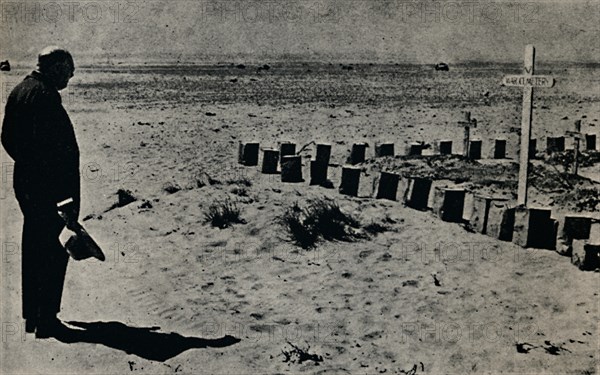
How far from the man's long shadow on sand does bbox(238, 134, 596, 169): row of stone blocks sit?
544 cm

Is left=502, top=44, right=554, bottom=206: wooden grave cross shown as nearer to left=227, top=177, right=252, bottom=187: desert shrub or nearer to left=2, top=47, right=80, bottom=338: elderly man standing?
left=227, top=177, right=252, bottom=187: desert shrub

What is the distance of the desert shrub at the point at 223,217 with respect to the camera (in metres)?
8.90

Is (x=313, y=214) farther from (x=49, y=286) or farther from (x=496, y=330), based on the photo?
(x=49, y=286)

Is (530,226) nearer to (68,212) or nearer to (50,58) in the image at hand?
(68,212)

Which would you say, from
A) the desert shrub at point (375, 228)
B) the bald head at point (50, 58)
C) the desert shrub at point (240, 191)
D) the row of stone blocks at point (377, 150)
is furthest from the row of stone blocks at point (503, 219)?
the bald head at point (50, 58)

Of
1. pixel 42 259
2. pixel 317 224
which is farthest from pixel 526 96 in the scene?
pixel 42 259

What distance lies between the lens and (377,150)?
44.0ft

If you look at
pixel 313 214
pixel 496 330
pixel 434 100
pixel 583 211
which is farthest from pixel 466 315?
pixel 434 100

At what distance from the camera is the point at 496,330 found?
6.28 metres

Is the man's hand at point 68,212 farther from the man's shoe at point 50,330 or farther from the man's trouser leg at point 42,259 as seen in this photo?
the man's shoe at point 50,330

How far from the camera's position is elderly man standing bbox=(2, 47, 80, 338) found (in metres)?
5.74

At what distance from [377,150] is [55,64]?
8.42 m

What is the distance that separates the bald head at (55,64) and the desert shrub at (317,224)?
3.54 meters

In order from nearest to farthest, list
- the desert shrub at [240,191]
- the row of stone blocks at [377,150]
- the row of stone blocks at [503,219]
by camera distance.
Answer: the row of stone blocks at [503,219]
the desert shrub at [240,191]
the row of stone blocks at [377,150]
